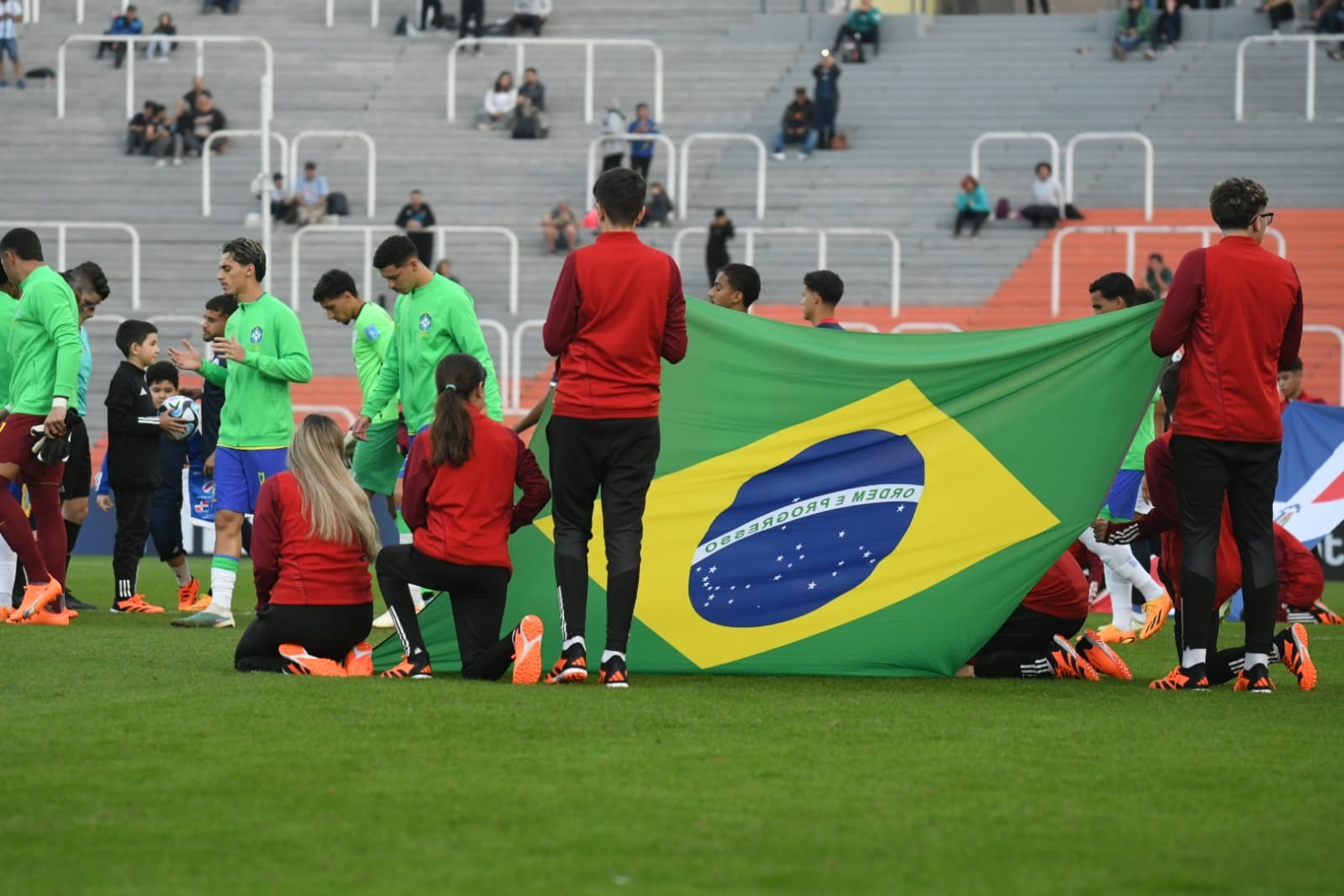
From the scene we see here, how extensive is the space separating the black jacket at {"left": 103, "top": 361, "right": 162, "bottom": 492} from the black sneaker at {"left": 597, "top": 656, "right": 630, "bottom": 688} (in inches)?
235

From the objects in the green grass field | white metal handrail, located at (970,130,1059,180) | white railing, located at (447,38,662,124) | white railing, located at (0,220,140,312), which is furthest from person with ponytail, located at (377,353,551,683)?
white railing, located at (447,38,662,124)

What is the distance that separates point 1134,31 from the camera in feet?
99.9

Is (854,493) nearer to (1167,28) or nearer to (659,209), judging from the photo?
(659,209)

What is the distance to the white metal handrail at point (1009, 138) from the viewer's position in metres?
25.3

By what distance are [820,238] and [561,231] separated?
388cm

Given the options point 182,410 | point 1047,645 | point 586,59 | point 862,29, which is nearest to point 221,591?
point 182,410

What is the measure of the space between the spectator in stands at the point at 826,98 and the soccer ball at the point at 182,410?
16842 mm

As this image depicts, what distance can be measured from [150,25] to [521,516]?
27505mm

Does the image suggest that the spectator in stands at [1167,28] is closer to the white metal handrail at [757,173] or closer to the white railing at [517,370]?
the white metal handrail at [757,173]

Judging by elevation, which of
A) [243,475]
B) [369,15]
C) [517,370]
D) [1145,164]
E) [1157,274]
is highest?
[369,15]

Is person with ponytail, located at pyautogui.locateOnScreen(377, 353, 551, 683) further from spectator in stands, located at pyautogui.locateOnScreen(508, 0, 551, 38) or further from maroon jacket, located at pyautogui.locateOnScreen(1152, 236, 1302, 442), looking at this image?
spectator in stands, located at pyautogui.locateOnScreen(508, 0, 551, 38)

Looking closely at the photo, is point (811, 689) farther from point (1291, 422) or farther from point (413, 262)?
point (1291, 422)

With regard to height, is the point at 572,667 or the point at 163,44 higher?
the point at 163,44

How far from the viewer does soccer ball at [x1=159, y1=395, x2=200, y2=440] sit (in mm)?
13423
